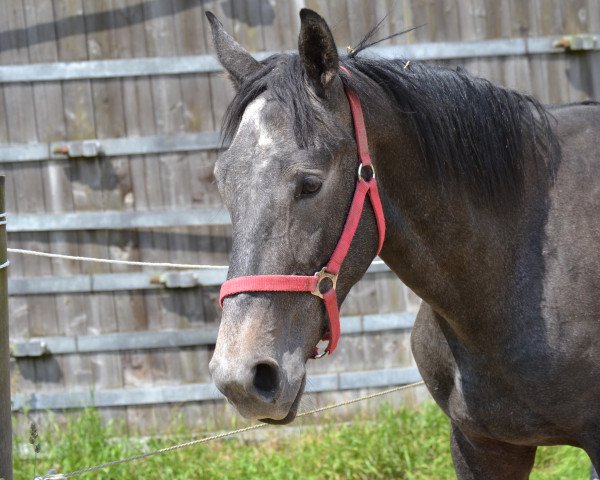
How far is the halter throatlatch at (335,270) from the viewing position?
1914 mm

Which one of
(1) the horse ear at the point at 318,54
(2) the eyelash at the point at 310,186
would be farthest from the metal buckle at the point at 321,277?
(1) the horse ear at the point at 318,54

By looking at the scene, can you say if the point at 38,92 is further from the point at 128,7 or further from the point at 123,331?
the point at 123,331

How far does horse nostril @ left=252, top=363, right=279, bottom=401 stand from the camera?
6.11 feet

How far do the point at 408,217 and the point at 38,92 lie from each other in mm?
3174

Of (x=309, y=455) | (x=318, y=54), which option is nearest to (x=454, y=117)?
(x=318, y=54)

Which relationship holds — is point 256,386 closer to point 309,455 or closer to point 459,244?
point 459,244

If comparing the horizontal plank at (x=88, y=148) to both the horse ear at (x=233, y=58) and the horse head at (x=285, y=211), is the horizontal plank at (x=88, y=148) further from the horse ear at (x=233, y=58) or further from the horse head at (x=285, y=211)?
the horse head at (x=285, y=211)

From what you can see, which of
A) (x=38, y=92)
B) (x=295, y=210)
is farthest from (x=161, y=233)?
(x=295, y=210)

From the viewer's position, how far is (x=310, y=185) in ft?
6.53

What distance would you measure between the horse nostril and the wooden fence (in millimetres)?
2926

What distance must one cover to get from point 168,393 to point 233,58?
295cm

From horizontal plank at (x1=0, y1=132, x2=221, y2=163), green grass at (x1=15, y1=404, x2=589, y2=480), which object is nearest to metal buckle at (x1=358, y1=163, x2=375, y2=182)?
green grass at (x1=15, y1=404, x2=589, y2=480)

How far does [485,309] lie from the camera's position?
2373mm

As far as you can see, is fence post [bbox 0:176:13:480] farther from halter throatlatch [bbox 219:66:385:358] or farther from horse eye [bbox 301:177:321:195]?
horse eye [bbox 301:177:321:195]
